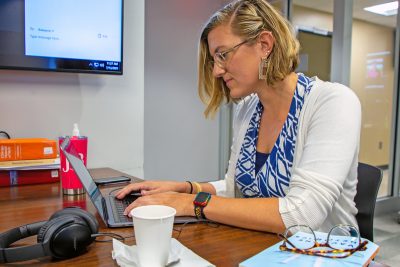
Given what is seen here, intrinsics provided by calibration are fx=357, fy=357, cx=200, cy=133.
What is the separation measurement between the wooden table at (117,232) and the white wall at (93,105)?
0.55m

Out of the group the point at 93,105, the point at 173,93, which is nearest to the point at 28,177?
the point at 93,105

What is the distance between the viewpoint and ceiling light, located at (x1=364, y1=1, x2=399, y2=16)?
3.38 m

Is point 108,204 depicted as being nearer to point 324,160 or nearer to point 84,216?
point 84,216

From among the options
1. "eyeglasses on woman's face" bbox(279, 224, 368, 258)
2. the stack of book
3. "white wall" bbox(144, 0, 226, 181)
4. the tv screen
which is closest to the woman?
"eyeglasses on woman's face" bbox(279, 224, 368, 258)

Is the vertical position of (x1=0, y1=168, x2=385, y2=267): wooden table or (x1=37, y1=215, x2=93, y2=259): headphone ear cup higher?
(x1=37, y1=215, x2=93, y2=259): headphone ear cup

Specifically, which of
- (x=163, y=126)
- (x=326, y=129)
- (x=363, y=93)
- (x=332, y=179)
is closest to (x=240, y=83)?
(x=326, y=129)

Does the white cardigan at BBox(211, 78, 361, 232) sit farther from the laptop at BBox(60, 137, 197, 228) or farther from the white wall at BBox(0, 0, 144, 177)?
the white wall at BBox(0, 0, 144, 177)

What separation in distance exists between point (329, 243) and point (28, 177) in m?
1.24

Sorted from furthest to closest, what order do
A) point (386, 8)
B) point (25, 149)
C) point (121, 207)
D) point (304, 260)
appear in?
point (386, 8), point (25, 149), point (121, 207), point (304, 260)

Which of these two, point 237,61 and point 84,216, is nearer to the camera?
point 84,216

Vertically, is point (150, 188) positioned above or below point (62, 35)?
below

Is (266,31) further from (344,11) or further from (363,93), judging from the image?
(363,93)

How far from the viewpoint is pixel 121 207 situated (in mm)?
1065

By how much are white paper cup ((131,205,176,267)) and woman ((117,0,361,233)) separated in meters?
0.30
